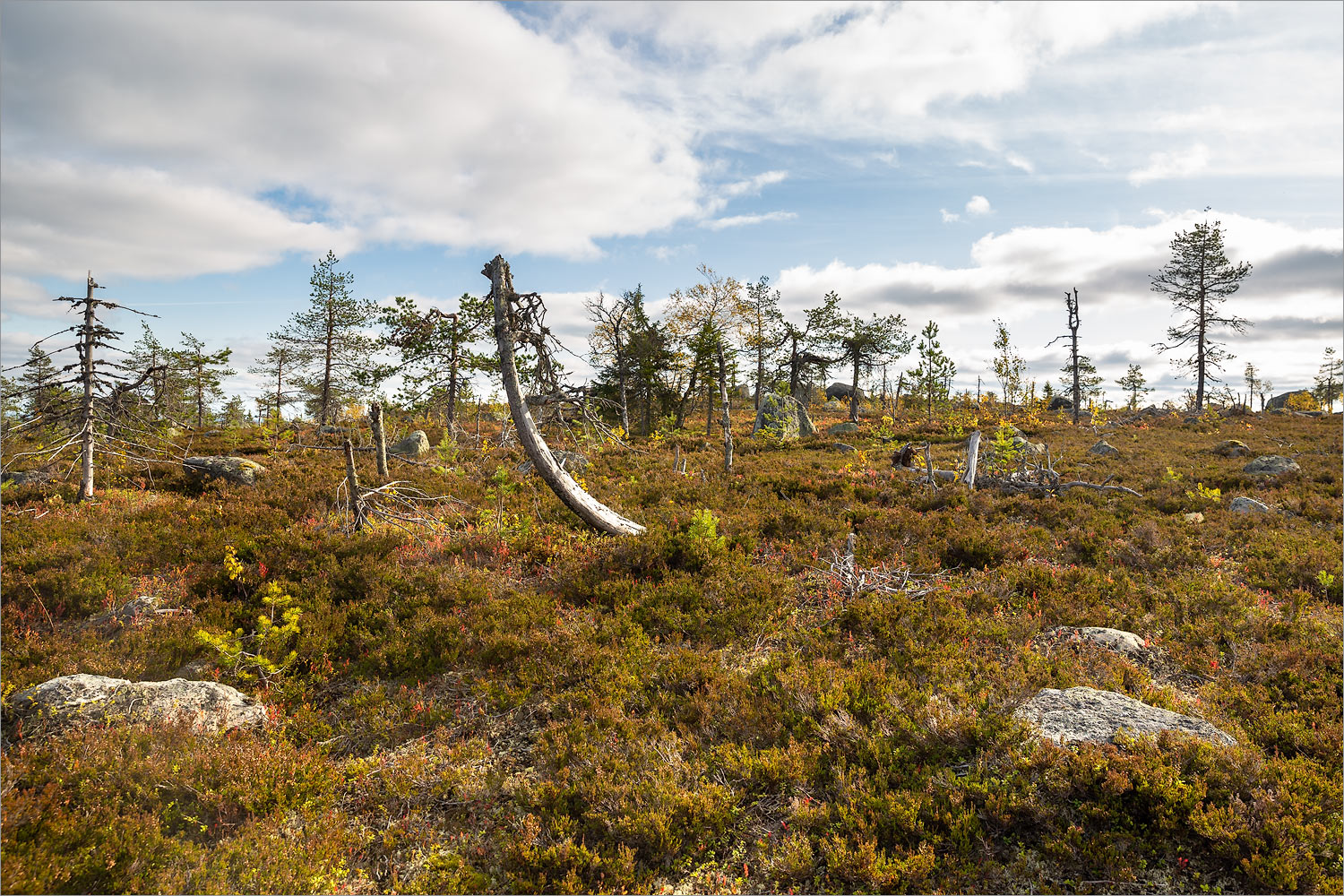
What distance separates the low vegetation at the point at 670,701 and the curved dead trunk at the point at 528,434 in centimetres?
80

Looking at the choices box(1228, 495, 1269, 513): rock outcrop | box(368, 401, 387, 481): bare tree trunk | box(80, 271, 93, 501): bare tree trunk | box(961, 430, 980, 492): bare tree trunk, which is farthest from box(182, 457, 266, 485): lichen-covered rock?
box(1228, 495, 1269, 513): rock outcrop

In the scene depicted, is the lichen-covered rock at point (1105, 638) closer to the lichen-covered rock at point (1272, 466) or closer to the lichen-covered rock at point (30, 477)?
the lichen-covered rock at point (1272, 466)

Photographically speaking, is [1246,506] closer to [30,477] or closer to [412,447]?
[412,447]

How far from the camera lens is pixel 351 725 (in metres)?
5.93

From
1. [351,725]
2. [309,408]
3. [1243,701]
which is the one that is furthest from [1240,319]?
[309,408]

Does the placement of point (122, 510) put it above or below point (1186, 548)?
above

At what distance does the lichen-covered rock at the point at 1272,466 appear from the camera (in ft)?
55.7

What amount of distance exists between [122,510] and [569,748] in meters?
12.6

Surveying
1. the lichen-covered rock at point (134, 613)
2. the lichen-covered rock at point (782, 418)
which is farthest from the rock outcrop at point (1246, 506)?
the lichen-covered rock at point (134, 613)

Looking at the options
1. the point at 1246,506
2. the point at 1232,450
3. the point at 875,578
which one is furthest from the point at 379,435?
the point at 1232,450

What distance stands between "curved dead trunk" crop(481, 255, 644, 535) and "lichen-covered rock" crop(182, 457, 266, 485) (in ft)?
29.5

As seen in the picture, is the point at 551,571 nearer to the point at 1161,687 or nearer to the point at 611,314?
the point at 1161,687

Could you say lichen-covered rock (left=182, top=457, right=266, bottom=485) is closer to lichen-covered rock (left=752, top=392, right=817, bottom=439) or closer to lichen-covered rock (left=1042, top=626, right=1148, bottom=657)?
lichen-covered rock (left=1042, top=626, right=1148, bottom=657)

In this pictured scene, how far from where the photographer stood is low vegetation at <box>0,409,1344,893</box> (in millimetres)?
4039
